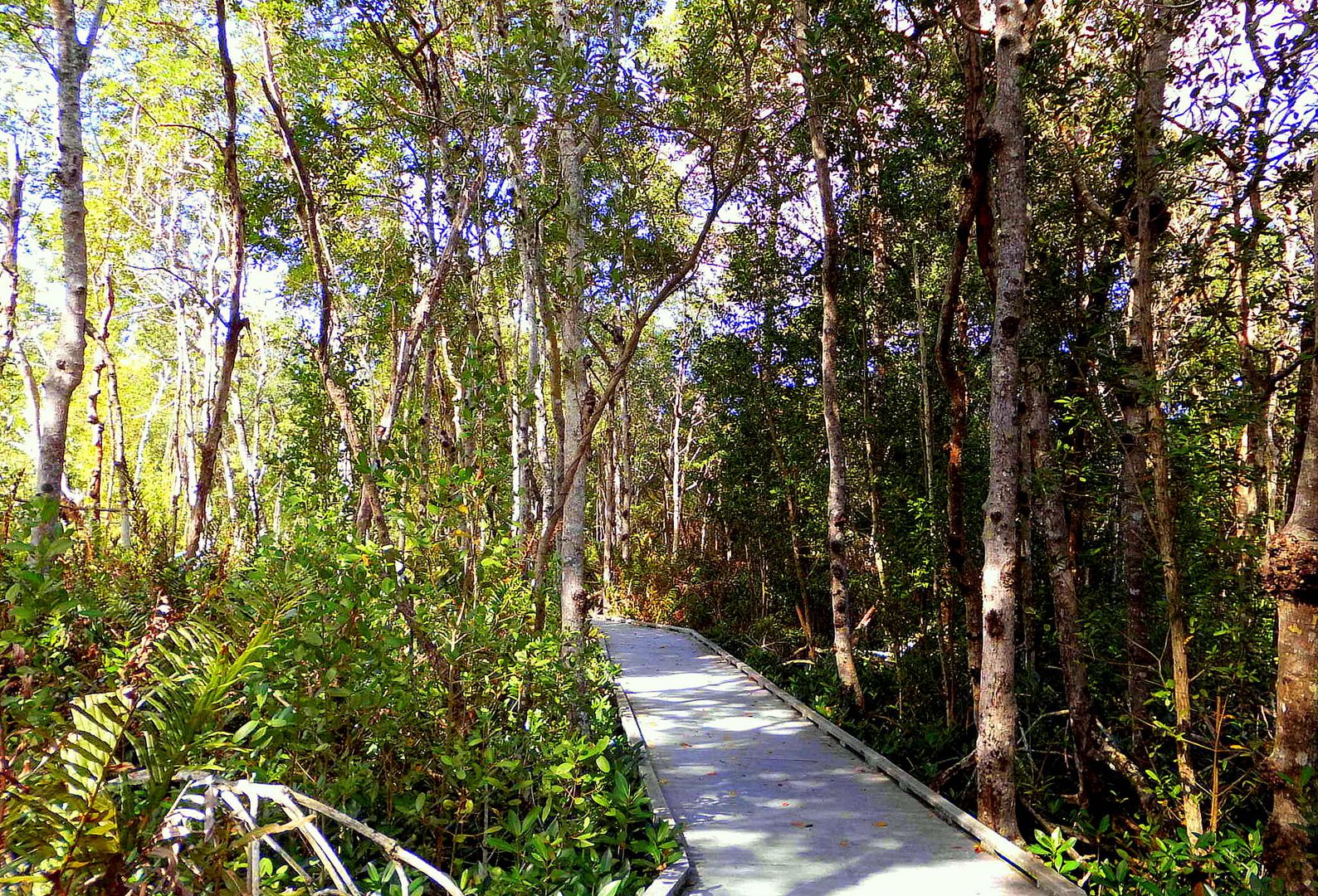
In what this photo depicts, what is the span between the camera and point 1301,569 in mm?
3379

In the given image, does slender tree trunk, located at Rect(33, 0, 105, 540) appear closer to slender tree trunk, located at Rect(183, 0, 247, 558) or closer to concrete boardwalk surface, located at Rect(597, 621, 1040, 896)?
slender tree trunk, located at Rect(183, 0, 247, 558)

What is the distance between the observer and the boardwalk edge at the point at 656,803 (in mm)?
4145

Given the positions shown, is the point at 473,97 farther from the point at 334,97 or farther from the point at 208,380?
the point at 208,380

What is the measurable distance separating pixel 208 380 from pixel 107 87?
19.0ft

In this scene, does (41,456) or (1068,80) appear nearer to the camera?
(41,456)

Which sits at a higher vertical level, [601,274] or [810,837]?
[601,274]

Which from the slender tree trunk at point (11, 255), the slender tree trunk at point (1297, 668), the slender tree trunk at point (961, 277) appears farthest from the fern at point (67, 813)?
the slender tree trunk at point (11, 255)

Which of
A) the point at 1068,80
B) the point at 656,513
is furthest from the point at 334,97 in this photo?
the point at 656,513

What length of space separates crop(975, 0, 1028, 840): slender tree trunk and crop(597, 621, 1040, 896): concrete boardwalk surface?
50cm

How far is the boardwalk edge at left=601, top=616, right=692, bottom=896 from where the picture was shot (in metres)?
4.14

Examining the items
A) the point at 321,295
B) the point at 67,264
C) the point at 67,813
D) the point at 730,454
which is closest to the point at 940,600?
the point at 730,454

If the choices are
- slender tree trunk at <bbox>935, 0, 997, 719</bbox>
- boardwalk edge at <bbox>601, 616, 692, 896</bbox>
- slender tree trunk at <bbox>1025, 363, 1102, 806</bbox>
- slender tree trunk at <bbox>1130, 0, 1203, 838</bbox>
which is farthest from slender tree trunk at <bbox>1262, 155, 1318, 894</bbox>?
boardwalk edge at <bbox>601, 616, 692, 896</bbox>

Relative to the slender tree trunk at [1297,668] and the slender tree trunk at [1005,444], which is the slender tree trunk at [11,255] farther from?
the slender tree trunk at [1297,668]

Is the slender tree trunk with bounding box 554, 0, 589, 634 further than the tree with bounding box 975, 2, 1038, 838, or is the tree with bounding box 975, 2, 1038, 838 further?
the slender tree trunk with bounding box 554, 0, 589, 634
